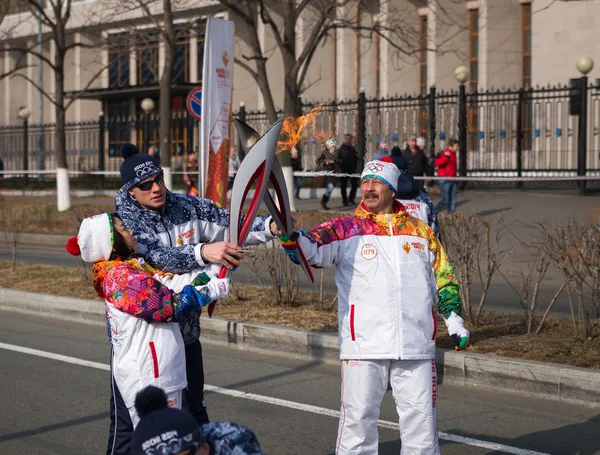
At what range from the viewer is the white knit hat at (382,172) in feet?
15.5

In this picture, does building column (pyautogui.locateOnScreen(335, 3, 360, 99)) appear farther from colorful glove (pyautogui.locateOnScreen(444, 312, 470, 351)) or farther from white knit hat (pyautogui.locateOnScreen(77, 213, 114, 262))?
white knit hat (pyautogui.locateOnScreen(77, 213, 114, 262))

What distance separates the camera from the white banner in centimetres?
1319

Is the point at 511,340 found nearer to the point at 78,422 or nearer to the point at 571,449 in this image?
the point at 571,449

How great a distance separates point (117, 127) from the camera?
31328 millimetres

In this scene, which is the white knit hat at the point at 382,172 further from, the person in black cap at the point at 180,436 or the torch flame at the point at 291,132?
the person in black cap at the point at 180,436

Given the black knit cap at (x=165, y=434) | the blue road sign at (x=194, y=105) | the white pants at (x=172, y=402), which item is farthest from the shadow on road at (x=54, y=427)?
the blue road sign at (x=194, y=105)

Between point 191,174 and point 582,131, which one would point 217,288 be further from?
point 582,131

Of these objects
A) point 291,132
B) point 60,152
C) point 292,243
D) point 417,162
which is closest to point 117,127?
point 60,152

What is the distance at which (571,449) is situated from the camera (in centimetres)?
582

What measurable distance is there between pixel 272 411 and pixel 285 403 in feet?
0.80

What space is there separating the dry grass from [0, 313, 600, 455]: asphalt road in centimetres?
59

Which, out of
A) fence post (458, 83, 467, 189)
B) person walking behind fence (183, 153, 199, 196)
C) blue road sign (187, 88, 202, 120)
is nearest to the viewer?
blue road sign (187, 88, 202, 120)

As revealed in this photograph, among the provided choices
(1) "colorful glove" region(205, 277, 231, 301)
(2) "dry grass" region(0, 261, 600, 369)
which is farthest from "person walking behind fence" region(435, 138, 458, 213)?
(1) "colorful glove" region(205, 277, 231, 301)

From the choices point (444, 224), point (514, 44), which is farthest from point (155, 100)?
point (444, 224)
